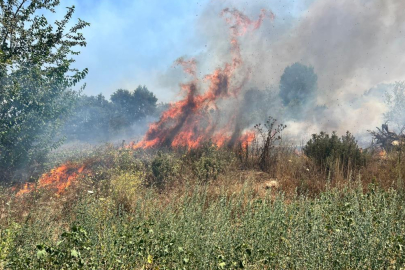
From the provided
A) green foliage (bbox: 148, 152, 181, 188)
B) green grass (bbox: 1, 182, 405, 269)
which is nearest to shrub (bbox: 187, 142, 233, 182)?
green foliage (bbox: 148, 152, 181, 188)

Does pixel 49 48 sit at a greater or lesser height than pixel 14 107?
greater

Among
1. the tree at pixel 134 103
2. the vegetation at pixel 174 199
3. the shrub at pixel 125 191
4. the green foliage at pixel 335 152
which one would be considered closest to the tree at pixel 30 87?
the vegetation at pixel 174 199

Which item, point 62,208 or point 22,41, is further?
point 22,41

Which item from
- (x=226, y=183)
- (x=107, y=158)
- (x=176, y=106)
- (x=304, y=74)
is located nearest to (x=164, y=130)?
(x=176, y=106)

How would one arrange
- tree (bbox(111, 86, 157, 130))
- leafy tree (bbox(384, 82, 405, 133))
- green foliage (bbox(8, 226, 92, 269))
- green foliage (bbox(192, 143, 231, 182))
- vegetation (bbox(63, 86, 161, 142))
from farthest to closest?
tree (bbox(111, 86, 157, 130))
vegetation (bbox(63, 86, 161, 142))
leafy tree (bbox(384, 82, 405, 133))
green foliage (bbox(192, 143, 231, 182))
green foliage (bbox(8, 226, 92, 269))

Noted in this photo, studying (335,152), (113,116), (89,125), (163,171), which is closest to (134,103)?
(113,116)

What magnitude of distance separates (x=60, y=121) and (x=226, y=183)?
23.3ft

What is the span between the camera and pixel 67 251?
9.71 feet

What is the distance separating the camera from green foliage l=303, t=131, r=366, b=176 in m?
8.33

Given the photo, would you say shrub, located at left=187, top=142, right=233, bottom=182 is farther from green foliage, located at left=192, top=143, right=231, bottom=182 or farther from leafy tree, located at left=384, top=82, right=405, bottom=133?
leafy tree, located at left=384, top=82, right=405, bottom=133

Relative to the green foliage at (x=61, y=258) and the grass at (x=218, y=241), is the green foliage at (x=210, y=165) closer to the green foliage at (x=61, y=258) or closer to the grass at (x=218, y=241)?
the grass at (x=218, y=241)

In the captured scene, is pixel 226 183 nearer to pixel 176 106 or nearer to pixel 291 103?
pixel 176 106

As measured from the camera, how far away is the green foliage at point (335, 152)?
27.3 feet

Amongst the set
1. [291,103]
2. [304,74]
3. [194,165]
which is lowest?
[194,165]
